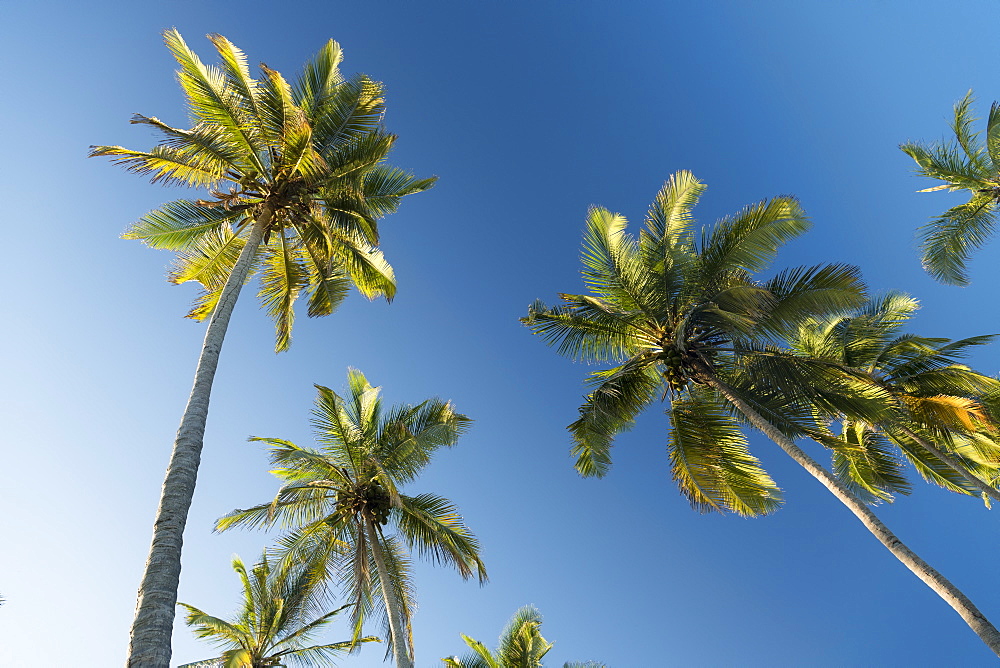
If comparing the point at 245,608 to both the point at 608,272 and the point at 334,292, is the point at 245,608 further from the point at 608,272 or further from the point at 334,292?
the point at 608,272

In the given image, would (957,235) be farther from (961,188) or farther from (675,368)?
(675,368)

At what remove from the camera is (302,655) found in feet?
56.5

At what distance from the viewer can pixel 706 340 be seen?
1397 centimetres

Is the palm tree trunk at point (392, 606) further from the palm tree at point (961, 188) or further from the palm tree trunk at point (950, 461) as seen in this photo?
the palm tree at point (961, 188)

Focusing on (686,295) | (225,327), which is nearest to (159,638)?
(225,327)

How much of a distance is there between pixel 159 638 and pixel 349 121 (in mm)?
10961

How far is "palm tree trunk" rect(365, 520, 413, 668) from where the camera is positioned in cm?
1319

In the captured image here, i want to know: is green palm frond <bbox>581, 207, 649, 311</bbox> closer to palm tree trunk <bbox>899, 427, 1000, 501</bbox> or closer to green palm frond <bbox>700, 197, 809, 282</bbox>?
green palm frond <bbox>700, 197, 809, 282</bbox>

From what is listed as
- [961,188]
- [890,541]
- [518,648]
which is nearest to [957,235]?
[961,188]

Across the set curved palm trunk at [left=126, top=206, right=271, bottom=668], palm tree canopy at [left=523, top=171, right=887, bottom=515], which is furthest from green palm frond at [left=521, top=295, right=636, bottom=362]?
curved palm trunk at [left=126, top=206, right=271, bottom=668]

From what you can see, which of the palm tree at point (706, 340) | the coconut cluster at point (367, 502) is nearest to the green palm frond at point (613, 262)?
the palm tree at point (706, 340)

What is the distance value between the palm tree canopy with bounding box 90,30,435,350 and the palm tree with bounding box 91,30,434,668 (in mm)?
23

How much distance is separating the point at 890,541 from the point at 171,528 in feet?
37.3

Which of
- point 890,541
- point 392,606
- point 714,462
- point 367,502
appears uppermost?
point 367,502
